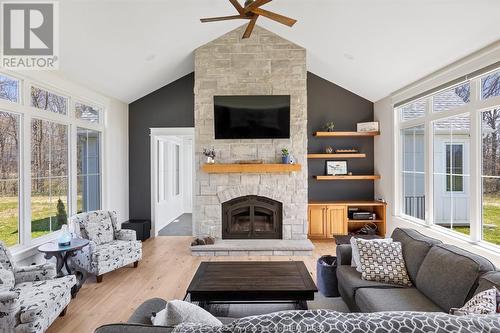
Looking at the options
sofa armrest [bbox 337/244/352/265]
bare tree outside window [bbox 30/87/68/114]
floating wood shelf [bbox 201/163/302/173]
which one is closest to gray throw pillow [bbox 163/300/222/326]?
sofa armrest [bbox 337/244/352/265]

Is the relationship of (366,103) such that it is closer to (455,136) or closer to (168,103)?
(455,136)

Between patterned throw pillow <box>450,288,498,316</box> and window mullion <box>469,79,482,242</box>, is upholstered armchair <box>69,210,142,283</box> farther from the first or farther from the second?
window mullion <box>469,79,482,242</box>

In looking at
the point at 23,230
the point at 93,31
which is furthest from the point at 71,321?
the point at 93,31

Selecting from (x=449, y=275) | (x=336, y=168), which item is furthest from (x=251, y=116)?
(x=449, y=275)

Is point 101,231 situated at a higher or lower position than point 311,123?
lower

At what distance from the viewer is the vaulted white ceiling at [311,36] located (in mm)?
3258

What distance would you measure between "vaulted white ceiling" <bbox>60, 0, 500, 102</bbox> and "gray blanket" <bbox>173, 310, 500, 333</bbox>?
3.06 m

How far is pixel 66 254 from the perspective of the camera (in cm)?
347

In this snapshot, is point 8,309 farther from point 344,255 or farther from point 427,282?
point 427,282

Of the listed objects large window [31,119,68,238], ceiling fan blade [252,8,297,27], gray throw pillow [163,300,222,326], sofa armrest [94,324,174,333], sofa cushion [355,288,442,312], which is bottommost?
sofa cushion [355,288,442,312]

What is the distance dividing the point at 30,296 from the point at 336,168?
5316 mm

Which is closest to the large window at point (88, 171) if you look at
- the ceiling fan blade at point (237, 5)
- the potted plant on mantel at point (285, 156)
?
the potted plant on mantel at point (285, 156)

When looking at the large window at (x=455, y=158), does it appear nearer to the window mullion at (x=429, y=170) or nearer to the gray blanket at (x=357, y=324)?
the window mullion at (x=429, y=170)

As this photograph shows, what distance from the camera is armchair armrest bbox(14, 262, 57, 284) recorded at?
9.50ft
